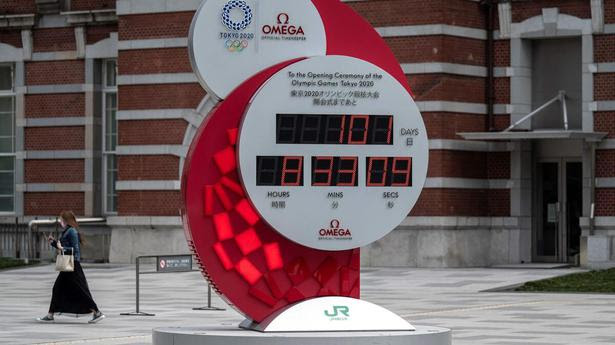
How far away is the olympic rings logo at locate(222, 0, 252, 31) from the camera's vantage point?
15.3 metres

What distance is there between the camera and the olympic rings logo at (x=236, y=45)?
15.3m

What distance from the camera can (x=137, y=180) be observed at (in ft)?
118

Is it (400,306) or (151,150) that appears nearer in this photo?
(400,306)

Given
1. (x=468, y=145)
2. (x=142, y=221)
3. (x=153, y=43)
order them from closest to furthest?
(x=468, y=145) < (x=153, y=43) < (x=142, y=221)

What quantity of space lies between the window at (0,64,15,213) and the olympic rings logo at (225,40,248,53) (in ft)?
81.2

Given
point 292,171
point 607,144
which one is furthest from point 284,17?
point 607,144

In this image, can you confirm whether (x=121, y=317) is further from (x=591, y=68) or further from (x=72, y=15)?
(x=72, y=15)

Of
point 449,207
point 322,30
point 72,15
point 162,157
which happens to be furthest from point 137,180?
point 322,30

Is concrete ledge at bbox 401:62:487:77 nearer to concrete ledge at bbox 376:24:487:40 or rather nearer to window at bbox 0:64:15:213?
concrete ledge at bbox 376:24:487:40

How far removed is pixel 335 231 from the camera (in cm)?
1546

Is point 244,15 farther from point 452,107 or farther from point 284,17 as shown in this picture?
point 452,107

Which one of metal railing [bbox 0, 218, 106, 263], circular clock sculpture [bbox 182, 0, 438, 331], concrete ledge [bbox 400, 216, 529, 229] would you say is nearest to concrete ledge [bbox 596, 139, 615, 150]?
concrete ledge [bbox 400, 216, 529, 229]

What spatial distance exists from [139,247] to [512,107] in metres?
9.14

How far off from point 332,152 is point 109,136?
77.3 ft
